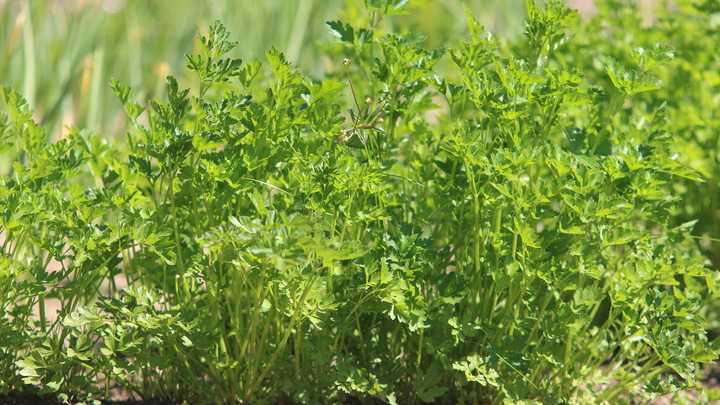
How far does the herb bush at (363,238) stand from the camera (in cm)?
136

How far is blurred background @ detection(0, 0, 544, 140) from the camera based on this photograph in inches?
117

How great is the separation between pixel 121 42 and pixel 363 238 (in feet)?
8.41

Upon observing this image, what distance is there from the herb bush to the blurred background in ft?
4.44

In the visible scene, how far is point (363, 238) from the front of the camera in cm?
158

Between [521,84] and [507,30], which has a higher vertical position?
[507,30]

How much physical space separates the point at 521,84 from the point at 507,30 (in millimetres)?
3376

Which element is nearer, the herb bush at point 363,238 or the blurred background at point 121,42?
the herb bush at point 363,238

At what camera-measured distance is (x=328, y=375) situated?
149 centimetres

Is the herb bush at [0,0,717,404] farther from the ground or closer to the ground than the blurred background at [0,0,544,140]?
closer to the ground

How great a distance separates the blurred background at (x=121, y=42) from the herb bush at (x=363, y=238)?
1354mm

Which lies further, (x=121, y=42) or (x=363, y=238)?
(x=121, y=42)

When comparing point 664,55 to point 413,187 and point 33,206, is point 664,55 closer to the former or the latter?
point 413,187

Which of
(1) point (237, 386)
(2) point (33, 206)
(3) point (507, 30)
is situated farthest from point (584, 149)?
(3) point (507, 30)

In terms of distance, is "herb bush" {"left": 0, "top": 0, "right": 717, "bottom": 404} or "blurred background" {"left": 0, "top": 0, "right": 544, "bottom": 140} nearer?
"herb bush" {"left": 0, "top": 0, "right": 717, "bottom": 404}
